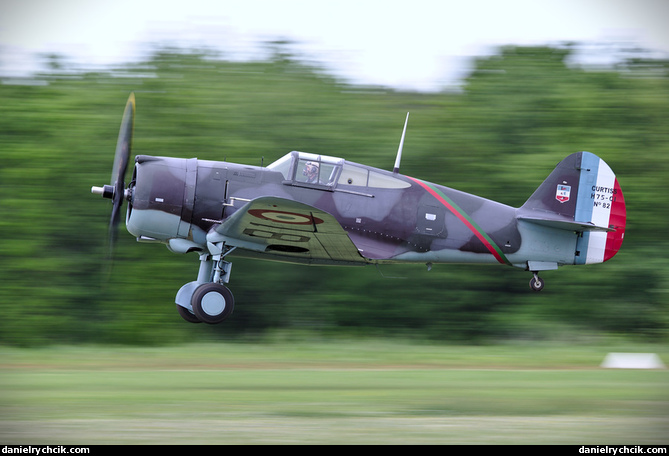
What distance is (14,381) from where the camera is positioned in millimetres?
8336

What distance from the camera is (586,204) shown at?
1080 cm

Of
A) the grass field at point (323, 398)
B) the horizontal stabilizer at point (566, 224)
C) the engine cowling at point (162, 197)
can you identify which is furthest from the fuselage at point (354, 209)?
the grass field at point (323, 398)

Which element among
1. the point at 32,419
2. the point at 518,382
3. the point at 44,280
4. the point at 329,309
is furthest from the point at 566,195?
the point at 44,280

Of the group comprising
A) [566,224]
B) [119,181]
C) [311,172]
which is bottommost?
[566,224]

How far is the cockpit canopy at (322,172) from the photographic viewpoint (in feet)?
32.2

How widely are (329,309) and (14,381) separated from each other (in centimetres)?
625

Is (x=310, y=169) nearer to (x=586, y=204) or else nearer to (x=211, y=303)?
(x=211, y=303)

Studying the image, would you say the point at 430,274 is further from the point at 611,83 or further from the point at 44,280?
the point at 44,280

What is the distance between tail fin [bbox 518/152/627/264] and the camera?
10641mm

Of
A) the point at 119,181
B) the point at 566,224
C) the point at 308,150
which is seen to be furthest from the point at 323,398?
the point at 308,150

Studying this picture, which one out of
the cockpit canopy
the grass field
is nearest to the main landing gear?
the grass field

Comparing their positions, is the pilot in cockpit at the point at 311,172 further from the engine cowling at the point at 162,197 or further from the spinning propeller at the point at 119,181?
the spinning propeller at the point at 119,181

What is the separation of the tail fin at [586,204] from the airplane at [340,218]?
0.05 feet

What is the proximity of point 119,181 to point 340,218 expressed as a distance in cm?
313
